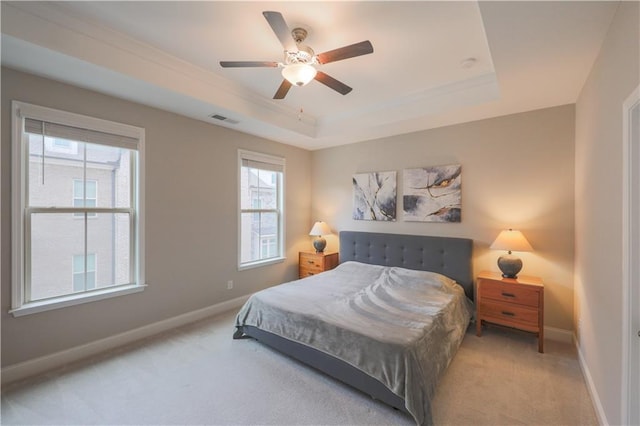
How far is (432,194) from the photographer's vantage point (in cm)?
375

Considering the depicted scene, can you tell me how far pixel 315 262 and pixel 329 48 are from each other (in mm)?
3144

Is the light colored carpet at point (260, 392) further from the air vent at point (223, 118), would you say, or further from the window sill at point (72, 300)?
the air vent at point (223, 118)

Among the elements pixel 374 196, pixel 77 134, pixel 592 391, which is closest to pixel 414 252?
pixel 374 196

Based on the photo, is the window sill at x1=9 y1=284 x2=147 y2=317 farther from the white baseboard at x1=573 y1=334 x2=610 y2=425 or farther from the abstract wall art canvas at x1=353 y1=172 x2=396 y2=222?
the white baseboard at x1=573 y1=334 x2=610 y2=425

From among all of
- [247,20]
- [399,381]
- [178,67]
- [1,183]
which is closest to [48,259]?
[1,183]

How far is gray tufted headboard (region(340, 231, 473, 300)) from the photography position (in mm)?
3375

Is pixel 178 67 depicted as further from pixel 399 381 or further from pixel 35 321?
pixel 399 381

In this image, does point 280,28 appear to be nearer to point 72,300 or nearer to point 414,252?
point 72,300

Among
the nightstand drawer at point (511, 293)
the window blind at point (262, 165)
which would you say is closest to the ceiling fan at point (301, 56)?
the window blind at point (262, 165)

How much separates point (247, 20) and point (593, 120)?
9.08ft

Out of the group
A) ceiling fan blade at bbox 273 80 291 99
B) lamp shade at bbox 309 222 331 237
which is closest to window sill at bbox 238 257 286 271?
lamp shade at bbox 309 222 331 237

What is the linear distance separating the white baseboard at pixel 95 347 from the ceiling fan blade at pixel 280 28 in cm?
317

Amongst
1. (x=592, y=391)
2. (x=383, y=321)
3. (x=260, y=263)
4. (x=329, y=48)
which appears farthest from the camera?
(x=260, y=263)

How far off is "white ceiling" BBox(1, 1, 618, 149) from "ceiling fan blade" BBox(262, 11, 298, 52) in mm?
330
